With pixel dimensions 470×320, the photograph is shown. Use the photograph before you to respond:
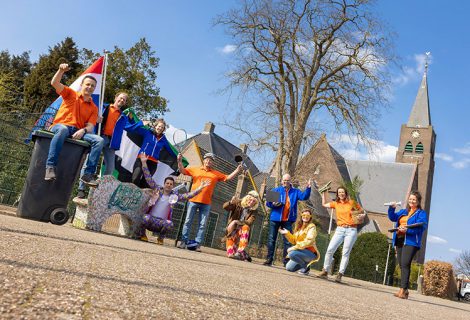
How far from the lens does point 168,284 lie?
2.37 m

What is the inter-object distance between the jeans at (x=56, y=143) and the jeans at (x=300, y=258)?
4713mm

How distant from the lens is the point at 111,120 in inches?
274

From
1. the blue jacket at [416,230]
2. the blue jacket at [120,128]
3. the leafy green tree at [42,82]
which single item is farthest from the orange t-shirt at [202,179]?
the leafy green tree at [42,82]

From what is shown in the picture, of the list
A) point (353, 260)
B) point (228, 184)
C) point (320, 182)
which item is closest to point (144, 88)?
point (228, 184)

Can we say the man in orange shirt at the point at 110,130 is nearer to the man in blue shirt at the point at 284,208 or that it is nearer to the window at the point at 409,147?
the man in blue shirt at the point at 284,208

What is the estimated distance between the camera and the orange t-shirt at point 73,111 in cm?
572

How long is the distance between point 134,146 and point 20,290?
6.15 meters

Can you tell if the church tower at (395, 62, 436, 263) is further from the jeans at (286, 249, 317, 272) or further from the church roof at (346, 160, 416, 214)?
the jeans at (286, 249, 317, 272)

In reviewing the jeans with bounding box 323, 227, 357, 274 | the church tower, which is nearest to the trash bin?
the jeans with bounding box 323, 227, 357, 274

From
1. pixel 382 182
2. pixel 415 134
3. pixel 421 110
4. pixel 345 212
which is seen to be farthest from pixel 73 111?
pixel 421 110

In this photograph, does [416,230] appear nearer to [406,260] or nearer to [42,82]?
[406,260]

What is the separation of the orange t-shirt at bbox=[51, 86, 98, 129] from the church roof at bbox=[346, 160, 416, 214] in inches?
1600

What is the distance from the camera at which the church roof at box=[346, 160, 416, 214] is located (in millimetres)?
44219

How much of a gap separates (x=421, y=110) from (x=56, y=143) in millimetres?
61397
